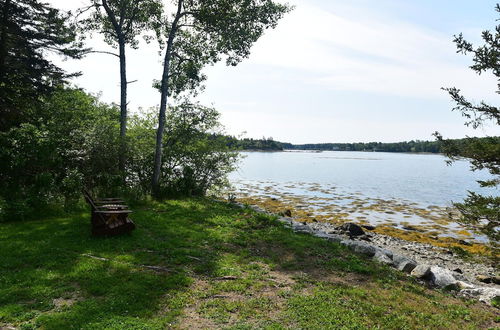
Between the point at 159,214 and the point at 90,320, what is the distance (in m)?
8.04

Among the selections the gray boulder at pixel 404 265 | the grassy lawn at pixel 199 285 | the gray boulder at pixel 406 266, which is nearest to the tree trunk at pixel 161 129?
the grassy lawn at pixel 199 285

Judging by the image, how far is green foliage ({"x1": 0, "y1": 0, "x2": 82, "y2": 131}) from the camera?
15963 millimetres

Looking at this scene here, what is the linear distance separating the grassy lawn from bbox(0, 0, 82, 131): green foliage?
9.19 m

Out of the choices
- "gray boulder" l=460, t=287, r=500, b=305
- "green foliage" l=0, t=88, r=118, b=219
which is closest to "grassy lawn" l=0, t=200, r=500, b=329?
"gray boulder" l=460, t=287, r=500, b=305

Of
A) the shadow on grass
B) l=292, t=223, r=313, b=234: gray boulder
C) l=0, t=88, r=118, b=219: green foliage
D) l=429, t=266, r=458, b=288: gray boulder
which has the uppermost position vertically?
l=0, t=88, r=118, b=219: green foliage

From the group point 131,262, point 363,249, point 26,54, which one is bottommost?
point 363,249

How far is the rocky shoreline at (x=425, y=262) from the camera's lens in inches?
348

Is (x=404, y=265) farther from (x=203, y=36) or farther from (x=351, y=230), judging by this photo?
(x=203, y=36)

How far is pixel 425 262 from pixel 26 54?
80.1ft

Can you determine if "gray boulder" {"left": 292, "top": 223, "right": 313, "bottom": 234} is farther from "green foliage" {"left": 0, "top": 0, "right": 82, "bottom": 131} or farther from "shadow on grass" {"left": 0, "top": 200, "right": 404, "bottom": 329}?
"green foliage" {"left": 0, "top": 0, "right": 82, "bottom": 131}

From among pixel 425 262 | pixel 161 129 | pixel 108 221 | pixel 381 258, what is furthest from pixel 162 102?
pixel 425 262

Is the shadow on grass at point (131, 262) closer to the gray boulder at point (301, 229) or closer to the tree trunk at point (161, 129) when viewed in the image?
the gray boulder at point (301, 229)

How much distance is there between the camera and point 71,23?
16391mm

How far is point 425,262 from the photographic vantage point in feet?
47.0
